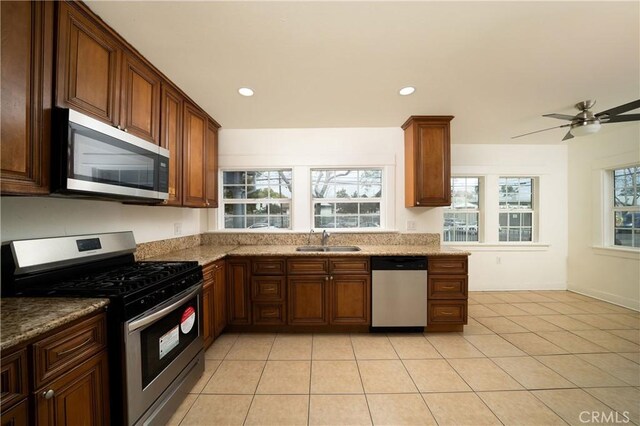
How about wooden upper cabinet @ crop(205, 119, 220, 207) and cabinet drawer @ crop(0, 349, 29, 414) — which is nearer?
cabinet drawer @ crop(0, 349, 29, 414)

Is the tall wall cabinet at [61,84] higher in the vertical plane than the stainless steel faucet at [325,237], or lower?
higher

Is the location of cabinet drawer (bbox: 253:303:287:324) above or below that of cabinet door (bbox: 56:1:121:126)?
below

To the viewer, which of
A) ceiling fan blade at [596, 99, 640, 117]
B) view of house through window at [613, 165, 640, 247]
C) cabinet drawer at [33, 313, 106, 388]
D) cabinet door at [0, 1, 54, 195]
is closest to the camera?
cabinet drawer at [33, 313, 106, 388]

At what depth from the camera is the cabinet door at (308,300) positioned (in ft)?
8.63

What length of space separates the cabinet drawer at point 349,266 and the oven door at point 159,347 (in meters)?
1.34

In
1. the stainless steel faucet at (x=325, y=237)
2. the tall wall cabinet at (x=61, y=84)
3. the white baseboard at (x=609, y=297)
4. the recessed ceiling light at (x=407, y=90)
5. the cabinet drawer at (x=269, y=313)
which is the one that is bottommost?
the white baseboard at (x=609, y=297)

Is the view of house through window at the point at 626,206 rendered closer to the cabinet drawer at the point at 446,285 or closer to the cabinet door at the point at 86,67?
the cabinet drawer at the point at 446,285

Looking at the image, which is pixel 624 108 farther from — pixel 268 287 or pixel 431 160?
pixel 268 287

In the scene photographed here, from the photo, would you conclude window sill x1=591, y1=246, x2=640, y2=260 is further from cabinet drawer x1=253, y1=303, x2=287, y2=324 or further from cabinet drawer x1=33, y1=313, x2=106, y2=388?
cabinet drawer x1=33, y1=313, x2=106, y2=388

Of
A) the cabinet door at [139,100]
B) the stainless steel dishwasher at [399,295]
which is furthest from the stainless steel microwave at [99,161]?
the stainless steel dishwasher at [399,295]

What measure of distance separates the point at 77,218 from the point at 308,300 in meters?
2.07

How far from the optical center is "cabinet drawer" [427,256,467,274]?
2.63 meters

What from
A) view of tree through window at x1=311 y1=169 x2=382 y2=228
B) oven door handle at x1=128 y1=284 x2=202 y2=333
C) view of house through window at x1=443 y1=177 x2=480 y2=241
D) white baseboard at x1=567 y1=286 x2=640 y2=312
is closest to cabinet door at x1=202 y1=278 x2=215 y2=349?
oven door handle at x1=128 y1=284 x2=202 y2=333

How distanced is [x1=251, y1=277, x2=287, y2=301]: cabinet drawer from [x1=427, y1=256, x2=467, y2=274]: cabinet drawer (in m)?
1.64
